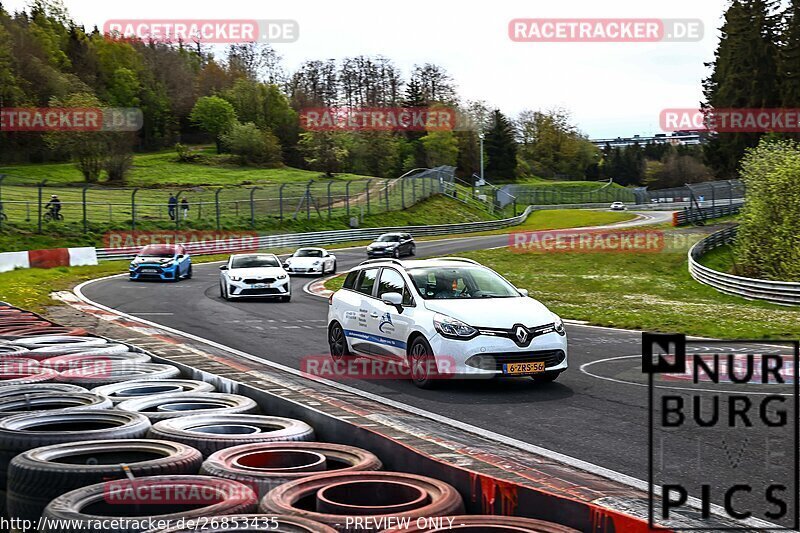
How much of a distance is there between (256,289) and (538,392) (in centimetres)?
1536

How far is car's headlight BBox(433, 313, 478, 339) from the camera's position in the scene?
10.8 m

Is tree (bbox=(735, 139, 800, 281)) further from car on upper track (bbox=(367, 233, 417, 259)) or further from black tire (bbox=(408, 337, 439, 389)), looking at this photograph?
black tire (bbox=(408, 337, 439, 389))

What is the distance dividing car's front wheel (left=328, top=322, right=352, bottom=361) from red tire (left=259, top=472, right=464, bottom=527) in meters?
8.23

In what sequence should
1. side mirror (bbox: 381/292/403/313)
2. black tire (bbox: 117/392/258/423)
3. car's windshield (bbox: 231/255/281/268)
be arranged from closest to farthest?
black tire (bbox: 117/392/258/423) → side mirror (bbox: 381/292/403/313) → car's windshield (bbox: 231/255/281/268)

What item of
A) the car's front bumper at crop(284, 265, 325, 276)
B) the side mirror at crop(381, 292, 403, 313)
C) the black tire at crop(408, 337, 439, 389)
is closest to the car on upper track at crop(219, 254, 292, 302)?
the car's front bumper at crop(284, 265, 325, 276)

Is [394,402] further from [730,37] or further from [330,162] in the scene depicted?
[330,162]

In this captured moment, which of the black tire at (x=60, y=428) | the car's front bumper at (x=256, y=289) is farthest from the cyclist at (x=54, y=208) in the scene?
the black tire at (x=60, y=428)

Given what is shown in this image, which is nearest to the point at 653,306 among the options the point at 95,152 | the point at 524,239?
the point at 524,239

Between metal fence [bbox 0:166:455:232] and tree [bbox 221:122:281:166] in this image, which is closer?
metal fence [bbox 0:166:455:232]

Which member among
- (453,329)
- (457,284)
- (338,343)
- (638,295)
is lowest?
(638,295)

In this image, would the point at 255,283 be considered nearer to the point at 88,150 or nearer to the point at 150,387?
the point at 150,387

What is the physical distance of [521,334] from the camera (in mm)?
10773

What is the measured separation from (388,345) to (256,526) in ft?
Answer: 25.9

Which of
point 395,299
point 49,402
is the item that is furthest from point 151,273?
point 49,402
